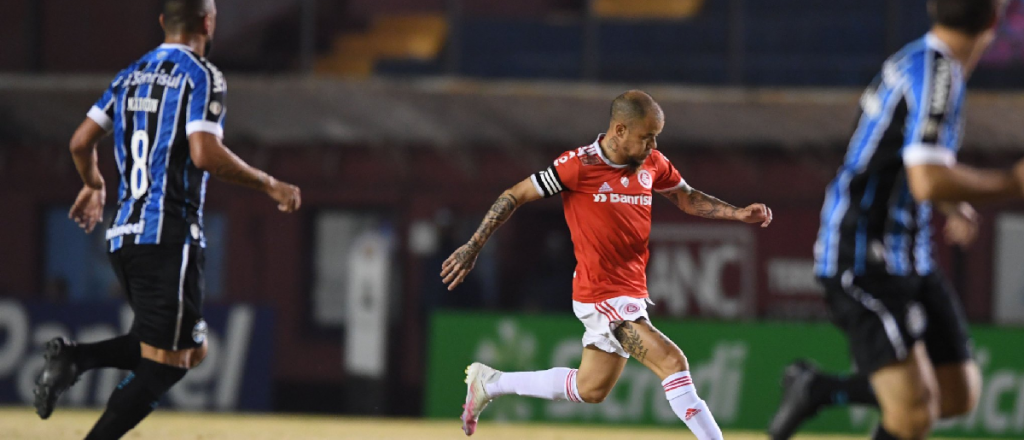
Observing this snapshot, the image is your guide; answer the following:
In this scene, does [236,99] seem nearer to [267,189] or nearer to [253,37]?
[253,37]

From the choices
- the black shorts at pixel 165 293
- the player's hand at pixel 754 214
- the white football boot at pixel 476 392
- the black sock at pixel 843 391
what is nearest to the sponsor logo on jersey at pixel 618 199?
the player's hand at pixel 754 214

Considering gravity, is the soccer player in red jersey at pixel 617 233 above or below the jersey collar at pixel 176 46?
below

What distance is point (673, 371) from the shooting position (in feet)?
19.6

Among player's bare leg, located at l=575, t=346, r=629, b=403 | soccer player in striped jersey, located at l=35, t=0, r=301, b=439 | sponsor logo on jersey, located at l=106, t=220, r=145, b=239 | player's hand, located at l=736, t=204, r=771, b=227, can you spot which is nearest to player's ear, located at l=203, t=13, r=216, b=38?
soccer player in striped jersey, located at l=35, t=0, r=301, b=439

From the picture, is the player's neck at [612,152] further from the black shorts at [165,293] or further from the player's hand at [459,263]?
the black shorts at [165,293]

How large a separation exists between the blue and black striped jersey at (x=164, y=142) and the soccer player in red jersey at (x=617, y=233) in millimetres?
1376

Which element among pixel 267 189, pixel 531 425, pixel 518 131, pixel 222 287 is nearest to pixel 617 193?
pixel 267 189

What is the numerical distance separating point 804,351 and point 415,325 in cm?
793

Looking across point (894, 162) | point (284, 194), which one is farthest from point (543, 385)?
point (894, 162)

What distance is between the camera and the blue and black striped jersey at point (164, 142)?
538 centimetres

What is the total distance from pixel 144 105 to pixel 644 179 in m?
2.63

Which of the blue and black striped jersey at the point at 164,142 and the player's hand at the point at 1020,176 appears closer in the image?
the player's hand at the point at 1020,176

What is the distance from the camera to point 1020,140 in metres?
16.9

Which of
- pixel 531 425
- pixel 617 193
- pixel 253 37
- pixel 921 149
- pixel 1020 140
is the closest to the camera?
pixel 921 149
